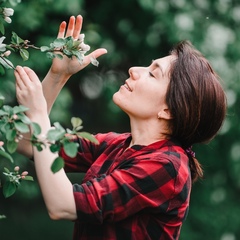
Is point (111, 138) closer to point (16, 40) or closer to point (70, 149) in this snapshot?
point (16, 40)

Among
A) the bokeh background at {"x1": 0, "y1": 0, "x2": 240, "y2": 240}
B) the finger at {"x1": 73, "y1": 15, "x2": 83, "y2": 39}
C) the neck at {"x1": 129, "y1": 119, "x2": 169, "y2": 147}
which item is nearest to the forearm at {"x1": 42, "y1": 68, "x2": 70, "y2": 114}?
the finger at {"x1": 73, "y1": 15, "x2": 83, "y2": 39}

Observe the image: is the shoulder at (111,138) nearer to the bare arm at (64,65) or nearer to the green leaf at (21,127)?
the bare arm at (64,65)

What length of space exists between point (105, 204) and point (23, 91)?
1.44ft

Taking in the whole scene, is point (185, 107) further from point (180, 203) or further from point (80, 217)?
point (80, 217)

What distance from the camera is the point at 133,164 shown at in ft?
9.39

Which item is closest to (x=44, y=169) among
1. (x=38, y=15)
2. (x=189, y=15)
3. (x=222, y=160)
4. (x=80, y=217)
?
(x=80, y=217)

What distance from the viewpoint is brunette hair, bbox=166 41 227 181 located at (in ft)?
9.85

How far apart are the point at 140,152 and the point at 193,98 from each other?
0.26 metres

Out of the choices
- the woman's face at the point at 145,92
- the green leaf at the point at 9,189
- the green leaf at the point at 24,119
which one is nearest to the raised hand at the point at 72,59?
the woman's face at the point at 145,92

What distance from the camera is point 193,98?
3.00 metres

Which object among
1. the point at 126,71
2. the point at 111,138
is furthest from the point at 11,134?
the point at 126,71

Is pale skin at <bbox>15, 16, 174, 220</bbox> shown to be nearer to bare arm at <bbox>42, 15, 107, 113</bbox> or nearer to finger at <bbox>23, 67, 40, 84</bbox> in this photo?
bare arm at <bbox>42, 15, 107, 113</bbox>

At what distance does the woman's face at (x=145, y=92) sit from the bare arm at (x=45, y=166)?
1.16ft

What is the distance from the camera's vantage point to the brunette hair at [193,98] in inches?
118
